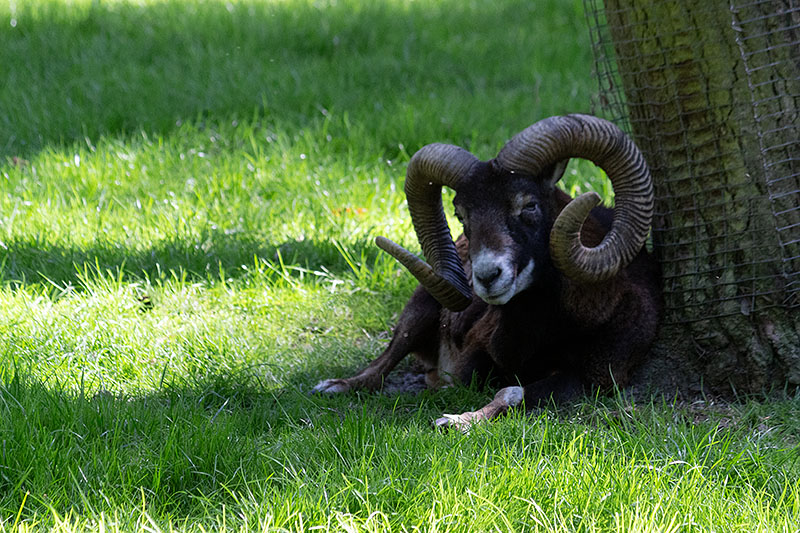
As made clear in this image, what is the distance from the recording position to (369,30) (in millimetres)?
11203

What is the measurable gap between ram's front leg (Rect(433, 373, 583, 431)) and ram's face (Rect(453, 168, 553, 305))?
46cm

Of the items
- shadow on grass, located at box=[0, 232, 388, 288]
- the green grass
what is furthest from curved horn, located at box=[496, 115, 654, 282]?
shadow on grass, located at box=[0, 232, 388, 288]

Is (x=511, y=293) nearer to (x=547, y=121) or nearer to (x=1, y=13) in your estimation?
(x=547, y=121)

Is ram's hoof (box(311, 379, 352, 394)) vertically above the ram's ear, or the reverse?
the ram's ear

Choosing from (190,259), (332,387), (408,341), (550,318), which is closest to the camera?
(550,318)

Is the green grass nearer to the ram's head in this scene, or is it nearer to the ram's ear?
the ram's head

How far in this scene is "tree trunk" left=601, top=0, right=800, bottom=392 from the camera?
4.33 m

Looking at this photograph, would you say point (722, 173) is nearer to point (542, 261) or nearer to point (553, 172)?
point (553, 172)

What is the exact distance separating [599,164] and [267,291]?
7.70 feet

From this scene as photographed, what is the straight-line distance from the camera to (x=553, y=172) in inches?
184

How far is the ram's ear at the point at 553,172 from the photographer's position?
4.62 metres

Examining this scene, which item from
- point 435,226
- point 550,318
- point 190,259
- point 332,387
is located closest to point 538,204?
point 550,318

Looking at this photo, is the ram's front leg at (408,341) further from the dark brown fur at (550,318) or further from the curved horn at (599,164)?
the curved horn at (599,164)

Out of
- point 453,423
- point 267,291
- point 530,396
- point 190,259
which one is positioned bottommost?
point 530,396
